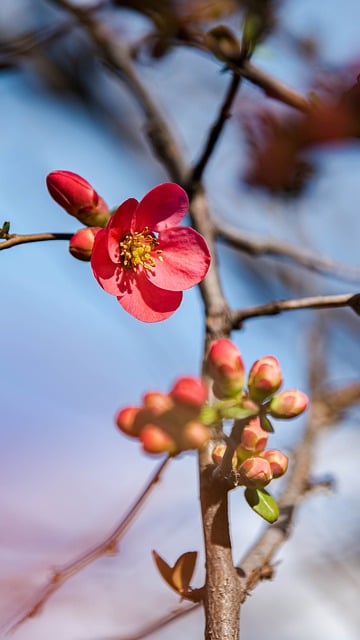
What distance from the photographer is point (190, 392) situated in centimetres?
66

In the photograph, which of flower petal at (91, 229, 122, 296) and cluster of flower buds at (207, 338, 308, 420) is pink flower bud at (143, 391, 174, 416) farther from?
flower petal at (91, 229, 122, 296)

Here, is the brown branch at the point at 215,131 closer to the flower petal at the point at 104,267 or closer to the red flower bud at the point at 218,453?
the flower petal at the point at 104,267

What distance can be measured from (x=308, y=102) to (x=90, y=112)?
1.58 meters

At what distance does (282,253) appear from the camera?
5.03ft

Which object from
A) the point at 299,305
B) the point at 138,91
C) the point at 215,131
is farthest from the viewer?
the point at 138,91

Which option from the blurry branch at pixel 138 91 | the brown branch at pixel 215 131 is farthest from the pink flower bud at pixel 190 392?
the blurry branch at pixel 138 91

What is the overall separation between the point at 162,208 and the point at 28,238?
0.59ft

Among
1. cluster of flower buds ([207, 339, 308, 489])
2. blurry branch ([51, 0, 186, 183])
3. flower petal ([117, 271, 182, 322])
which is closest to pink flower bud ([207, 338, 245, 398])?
cluster of flower buds ([207, 339, 308, 489])

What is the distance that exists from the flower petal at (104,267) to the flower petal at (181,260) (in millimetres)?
44

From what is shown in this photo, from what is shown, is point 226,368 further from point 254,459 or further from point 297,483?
point 297,483

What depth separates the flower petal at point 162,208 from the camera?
0.82 metres

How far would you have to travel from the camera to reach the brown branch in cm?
102

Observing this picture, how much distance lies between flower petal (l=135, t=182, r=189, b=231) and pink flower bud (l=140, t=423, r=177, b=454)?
0.94ft

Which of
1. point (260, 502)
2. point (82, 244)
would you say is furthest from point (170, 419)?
point (82, 244)
